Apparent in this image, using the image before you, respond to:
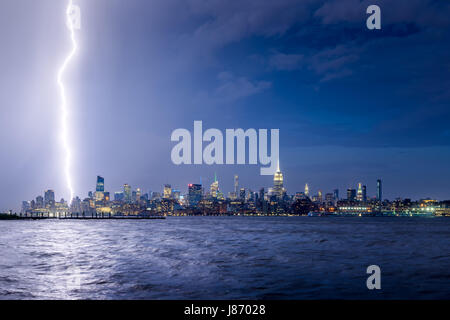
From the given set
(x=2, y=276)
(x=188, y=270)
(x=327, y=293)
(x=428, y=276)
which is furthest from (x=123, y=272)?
(x=428, y=276)

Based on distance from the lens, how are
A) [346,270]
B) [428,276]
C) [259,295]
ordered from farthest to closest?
1. [346,270]
2. [428,276]
3. [259,295]

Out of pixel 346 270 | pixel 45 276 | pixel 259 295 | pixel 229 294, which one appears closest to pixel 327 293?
pixel 259 295
